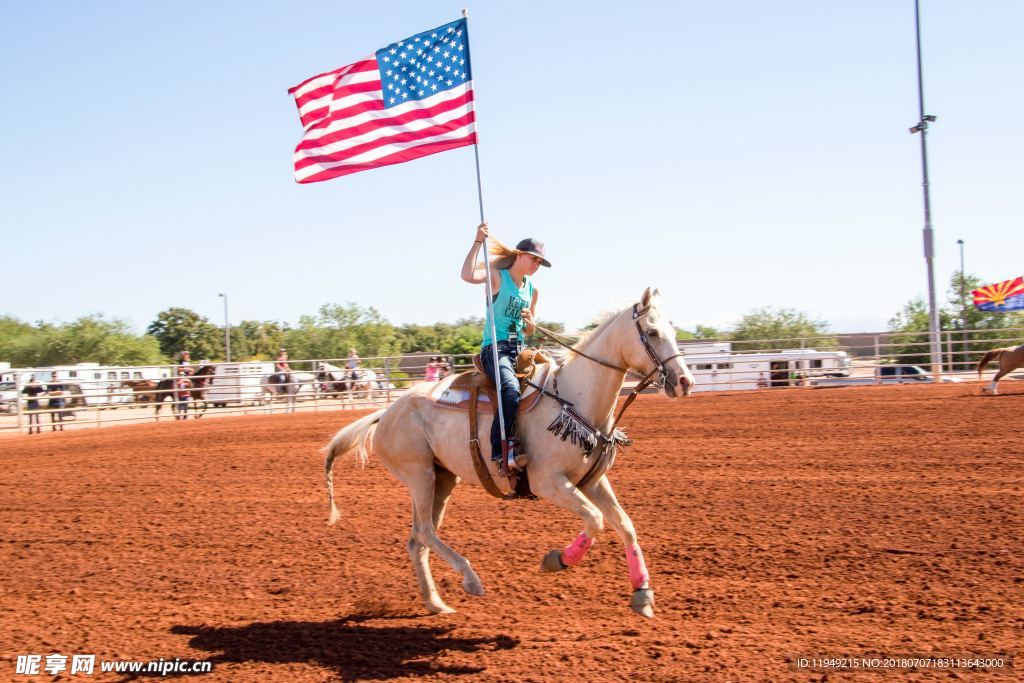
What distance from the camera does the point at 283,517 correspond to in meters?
9.98

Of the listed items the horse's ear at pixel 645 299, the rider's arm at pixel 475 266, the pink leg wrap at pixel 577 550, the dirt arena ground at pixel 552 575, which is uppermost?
the rider's arm at pixel 475 266

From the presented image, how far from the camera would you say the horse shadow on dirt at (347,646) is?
219 inches

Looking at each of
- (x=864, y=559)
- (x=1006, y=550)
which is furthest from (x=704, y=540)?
(x=1006, y=550)

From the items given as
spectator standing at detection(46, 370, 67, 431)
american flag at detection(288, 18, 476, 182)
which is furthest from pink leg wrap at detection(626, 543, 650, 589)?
spectator standing at detection(46, 370, 67, 431)

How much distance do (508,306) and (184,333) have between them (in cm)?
8431

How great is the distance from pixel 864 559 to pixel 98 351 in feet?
206

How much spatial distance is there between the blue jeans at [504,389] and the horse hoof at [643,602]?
4.86 feet

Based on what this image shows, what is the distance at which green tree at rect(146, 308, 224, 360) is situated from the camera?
82.7m

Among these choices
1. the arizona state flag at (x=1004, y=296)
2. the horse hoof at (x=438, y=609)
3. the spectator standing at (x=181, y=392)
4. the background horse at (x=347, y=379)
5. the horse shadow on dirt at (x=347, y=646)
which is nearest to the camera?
the horse shadow on dirt at (x=347, y=646)

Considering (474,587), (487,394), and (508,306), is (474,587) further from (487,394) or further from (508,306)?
(508,306)

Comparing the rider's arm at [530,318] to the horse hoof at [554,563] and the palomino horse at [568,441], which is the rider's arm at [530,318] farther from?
the horse hoof at [554,563]

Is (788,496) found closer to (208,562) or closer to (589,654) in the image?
(589,654)

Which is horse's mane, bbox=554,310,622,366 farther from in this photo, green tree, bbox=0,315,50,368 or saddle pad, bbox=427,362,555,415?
green tree, bbox=0,315,50,368

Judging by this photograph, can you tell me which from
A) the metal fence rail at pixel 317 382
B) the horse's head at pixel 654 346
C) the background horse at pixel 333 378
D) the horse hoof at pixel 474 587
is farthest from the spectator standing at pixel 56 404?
the horse's head at pixel 654 346
